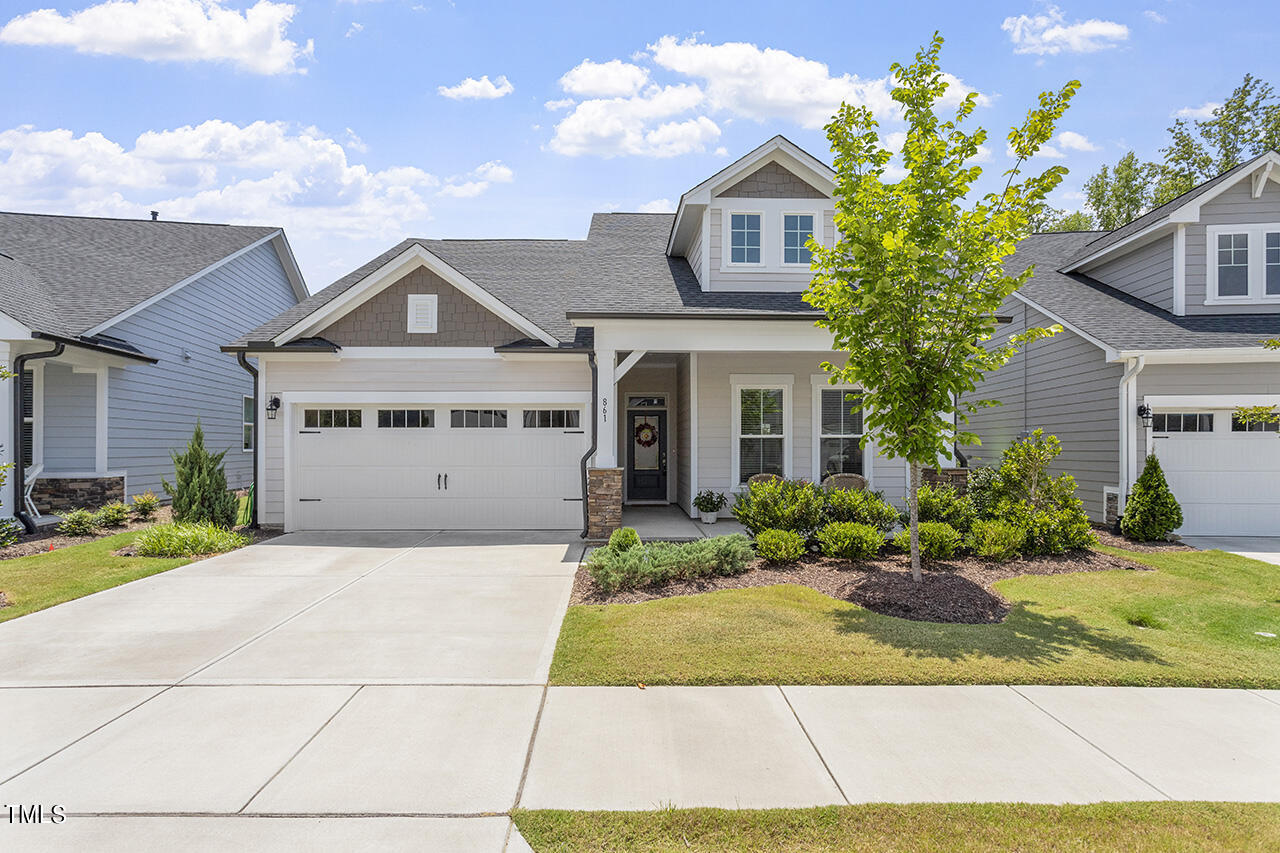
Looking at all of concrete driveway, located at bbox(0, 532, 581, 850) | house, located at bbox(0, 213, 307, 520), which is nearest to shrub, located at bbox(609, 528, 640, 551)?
concrete driveway, located at bbox(0, 532, 581, 850)

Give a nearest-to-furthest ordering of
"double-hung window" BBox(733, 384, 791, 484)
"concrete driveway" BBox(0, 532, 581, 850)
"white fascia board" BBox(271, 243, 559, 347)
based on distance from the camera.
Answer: "concrete driveway" BBox(0, 532, 581, 850)
"white fascia board" BBox(271, 243, 559, 347)
"double-hung window" BBox(733, 384, 791, 484)

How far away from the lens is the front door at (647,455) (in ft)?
48.8

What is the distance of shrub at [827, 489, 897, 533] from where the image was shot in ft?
30.5

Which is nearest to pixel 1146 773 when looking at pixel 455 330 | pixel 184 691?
pixel 184 691

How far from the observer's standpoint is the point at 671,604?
22.0ft

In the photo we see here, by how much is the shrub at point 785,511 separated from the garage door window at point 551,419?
3814 millimetres

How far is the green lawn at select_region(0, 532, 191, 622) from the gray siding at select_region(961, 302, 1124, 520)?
1480 centimetres

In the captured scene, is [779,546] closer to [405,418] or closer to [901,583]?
[901,583]

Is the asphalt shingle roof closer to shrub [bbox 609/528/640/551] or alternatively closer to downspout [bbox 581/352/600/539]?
downspout [bbox 581/352/600/539]

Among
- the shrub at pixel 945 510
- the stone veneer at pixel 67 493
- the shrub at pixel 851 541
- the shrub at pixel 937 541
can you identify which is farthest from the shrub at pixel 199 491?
the shrub at pixel 945 510

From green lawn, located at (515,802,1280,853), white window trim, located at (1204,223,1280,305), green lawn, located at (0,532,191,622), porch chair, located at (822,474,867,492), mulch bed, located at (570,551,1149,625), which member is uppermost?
white window trim, located at (1204,223,1280,305)

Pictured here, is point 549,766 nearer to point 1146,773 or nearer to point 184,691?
point 184,691

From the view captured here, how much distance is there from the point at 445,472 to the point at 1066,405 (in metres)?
11.9

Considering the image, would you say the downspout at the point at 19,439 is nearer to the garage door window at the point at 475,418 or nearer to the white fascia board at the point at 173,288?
the white fascia board at the point at 173,288
